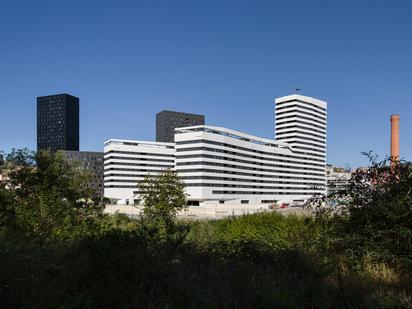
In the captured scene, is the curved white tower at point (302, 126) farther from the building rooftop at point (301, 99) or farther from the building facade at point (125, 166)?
the building facade at point (125, 166)

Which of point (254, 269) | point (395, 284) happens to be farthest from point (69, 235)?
point (395, 284)

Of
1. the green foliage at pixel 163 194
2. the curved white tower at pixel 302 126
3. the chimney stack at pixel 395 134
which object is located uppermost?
the curved white tower at pixel 302 126

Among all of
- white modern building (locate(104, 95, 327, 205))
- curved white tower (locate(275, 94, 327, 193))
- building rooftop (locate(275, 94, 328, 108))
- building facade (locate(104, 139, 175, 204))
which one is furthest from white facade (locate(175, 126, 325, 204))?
building rooftop (locate(275, 94, 328, 108))

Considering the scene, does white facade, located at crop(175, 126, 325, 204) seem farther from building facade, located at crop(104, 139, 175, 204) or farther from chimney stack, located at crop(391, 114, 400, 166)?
chimney stack, located at crop(391, 114, 400, 166)

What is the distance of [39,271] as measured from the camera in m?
4.20

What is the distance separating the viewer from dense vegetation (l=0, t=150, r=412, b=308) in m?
4.11

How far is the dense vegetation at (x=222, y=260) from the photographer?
411 centimetres

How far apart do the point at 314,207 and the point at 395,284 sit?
3.18 m

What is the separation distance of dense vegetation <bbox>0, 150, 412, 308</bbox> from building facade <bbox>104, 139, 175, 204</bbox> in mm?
118650

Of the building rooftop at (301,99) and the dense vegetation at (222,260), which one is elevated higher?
the building rooftop at (301,99)

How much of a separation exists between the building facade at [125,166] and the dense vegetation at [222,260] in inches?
4671

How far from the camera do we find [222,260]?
632 cm

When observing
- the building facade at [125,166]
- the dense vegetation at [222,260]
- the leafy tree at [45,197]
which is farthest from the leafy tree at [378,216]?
the building facade at [125,166]

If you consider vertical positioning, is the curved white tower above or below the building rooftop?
below
